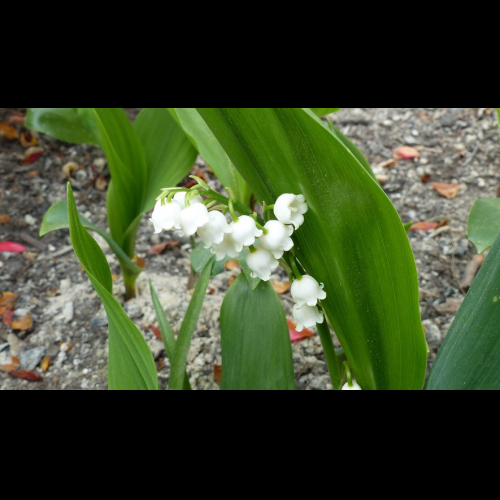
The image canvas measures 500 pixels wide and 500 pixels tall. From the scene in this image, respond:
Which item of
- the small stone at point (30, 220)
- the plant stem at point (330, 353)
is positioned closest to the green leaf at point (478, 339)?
the plant stem at point (330, 353)

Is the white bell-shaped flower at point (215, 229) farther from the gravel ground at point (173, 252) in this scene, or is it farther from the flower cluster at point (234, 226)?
the gravel ground at point (173, 252)

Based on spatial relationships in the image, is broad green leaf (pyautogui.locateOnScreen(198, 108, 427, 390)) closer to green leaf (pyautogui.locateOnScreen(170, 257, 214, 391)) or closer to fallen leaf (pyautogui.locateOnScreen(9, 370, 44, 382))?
green leaf (pyautogui.locateOnScreen(170, 257, 214, 391))

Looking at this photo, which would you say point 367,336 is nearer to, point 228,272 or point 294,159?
point 294,159

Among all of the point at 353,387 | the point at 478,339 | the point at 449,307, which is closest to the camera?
the point at 478,339

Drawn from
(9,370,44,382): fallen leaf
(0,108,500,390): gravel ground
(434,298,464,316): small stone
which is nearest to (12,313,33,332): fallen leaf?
(0,108,500,390): gravel ground

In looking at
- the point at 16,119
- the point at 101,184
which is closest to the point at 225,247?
the point at 101,184

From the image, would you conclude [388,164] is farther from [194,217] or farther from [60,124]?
[194,217]
